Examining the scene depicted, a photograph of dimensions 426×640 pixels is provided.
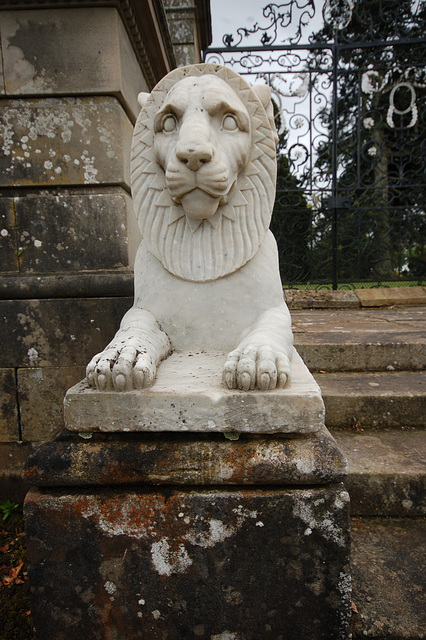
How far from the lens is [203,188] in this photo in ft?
4.81

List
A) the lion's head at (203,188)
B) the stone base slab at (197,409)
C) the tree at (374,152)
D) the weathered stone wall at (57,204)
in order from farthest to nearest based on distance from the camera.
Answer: the tree at (374,152), the weathered stone wall at (57,204), the lion's head at (203,188), the stone base slab at (197,409)

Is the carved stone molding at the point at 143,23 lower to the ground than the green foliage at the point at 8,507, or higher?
higher

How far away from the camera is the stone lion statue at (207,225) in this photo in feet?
4.98

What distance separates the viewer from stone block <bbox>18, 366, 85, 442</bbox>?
257cm

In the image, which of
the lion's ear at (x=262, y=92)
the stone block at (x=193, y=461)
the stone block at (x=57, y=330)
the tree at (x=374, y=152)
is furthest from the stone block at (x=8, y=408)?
the tree at (x=374, y=152)

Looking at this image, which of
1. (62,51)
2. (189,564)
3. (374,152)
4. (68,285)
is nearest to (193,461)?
(189,564)

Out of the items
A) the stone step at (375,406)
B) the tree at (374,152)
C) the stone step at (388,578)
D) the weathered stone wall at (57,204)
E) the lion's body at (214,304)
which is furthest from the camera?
the tree at (374,152)

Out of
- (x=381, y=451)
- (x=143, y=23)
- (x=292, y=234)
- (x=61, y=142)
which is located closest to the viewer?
(x=381, y=451)

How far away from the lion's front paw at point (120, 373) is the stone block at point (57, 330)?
1.28 meters

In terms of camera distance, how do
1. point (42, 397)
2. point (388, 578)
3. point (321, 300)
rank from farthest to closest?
point (321, 300) < point (42, 397) < point (388, 578)

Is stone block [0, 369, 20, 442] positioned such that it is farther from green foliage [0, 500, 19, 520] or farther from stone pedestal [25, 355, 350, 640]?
stone pedestal [25, 355, 350, 640]

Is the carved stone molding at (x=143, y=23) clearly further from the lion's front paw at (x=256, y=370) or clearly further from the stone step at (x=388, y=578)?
the stone step at (x=388, y=578)

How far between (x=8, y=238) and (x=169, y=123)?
58.7 inches

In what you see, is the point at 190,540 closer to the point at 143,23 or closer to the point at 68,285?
the point at 68,285
